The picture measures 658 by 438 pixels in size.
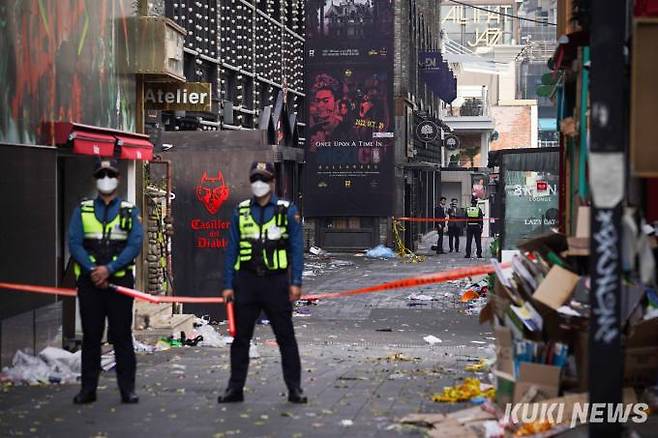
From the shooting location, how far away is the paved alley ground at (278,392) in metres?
9.01

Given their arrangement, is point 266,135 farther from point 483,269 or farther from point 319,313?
point 483,269

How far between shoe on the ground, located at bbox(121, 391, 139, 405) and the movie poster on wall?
32.7 meters

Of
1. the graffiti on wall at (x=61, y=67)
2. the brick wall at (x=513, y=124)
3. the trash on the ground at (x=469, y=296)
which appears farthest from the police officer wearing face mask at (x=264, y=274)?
the brick wall at (x=513, y=124)

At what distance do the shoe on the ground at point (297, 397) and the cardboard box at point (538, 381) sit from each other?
1.85 meters

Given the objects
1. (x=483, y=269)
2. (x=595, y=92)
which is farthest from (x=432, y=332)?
(x=595, y=92)

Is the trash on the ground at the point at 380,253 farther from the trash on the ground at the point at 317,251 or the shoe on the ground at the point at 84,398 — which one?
the shoe on the ground at the point at 84,398

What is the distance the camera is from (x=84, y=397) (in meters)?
10.2

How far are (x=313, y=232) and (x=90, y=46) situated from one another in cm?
2743

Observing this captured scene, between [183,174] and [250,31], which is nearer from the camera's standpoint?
[183,174]

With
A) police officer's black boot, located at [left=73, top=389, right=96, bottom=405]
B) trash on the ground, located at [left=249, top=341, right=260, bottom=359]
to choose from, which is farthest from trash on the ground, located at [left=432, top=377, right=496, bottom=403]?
trash on the ground, located at [left=249, top=341, right=260, bottom=359]

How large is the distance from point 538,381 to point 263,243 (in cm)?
243

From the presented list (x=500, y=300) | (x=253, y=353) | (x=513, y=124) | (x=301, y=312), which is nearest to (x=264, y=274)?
(x=500, y=300)

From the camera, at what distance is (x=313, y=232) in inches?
1681

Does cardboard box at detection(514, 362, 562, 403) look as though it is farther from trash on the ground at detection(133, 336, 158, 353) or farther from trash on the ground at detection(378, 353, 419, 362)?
trash on the ground at detection(133, 336, 158, 353)
